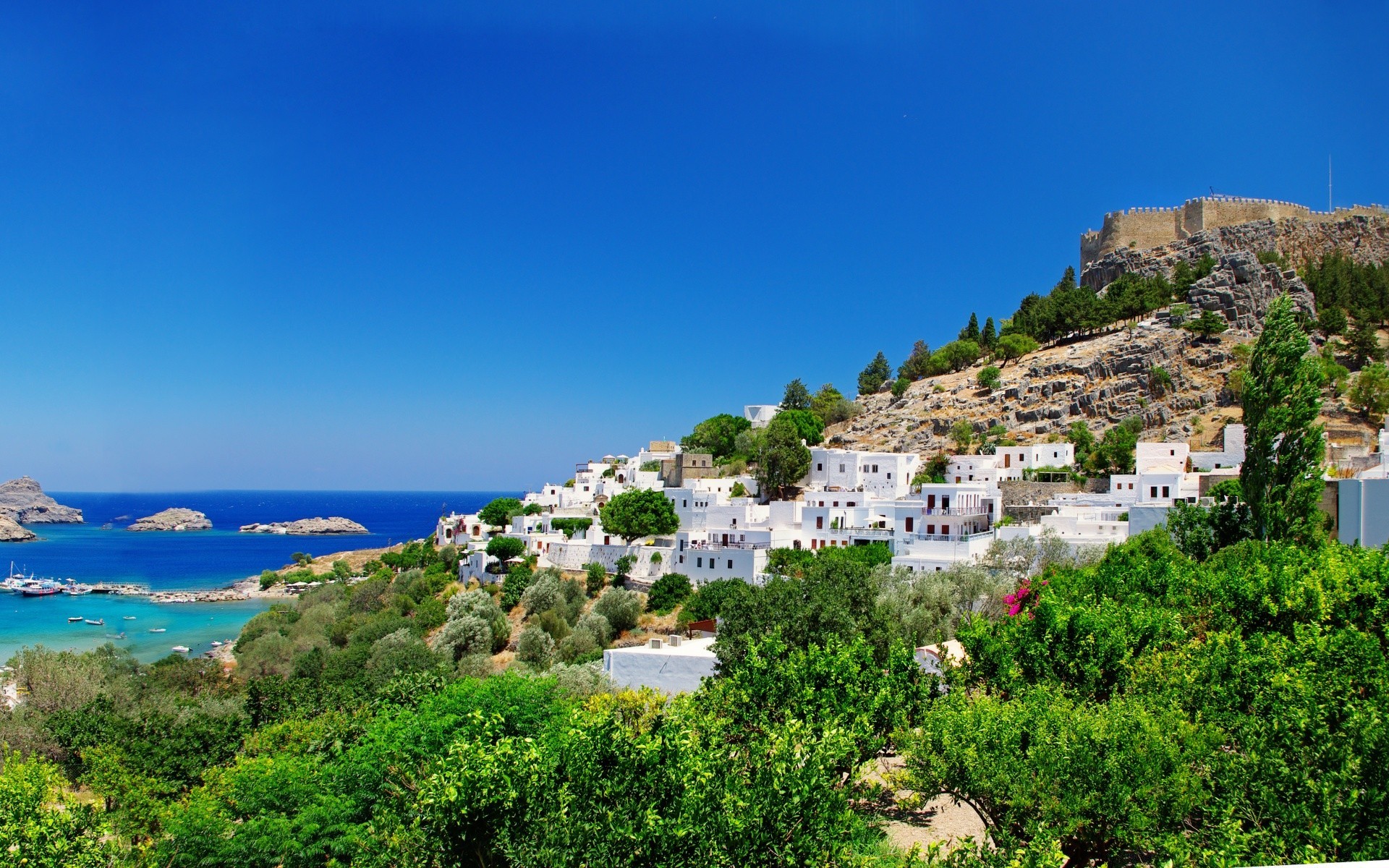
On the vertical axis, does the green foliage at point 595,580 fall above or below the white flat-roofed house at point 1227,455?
below

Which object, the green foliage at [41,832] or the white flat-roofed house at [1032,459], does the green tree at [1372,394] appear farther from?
the green foliage at [41,832]

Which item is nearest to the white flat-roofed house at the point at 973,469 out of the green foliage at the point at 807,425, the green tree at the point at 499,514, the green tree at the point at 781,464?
the green tree at the point at 781,464

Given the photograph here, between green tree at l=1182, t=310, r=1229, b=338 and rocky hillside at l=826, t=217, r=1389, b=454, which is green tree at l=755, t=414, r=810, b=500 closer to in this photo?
rocky hillside at l=826, t=217, r=1389, b=454

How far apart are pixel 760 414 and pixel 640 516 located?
28.2 m

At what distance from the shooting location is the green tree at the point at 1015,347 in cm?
6975

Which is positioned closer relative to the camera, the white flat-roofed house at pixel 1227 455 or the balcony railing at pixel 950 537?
the balcony railing at pixel 950 537

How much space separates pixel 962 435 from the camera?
57156mm

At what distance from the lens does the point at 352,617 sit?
4375cm

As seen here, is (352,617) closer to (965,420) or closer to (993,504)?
(993,504)

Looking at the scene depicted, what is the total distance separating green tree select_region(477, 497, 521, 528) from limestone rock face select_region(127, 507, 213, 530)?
430ft

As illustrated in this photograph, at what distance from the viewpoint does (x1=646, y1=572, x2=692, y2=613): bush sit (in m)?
38.9

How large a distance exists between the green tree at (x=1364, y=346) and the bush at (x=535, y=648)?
54.8 meters

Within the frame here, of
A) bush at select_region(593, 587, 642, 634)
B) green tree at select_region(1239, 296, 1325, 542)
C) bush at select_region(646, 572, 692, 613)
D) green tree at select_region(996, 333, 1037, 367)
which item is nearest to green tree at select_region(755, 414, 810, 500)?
bush at select_region(646, 572, 692, 613)

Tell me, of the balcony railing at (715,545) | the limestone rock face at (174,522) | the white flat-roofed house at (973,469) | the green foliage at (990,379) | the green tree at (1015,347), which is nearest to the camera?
the balcony railing at (715,545)
